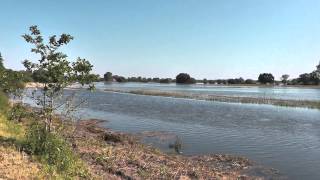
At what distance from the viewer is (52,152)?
14.5m

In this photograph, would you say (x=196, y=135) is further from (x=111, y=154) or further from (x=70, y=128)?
(x=111, y=154)

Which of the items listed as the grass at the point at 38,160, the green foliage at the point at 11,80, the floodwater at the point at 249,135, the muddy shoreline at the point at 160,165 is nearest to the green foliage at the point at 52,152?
the grass at the point at 38,160

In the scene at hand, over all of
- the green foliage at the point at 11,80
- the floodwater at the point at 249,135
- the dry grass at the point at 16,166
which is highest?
the green foliage at the point at 11,80

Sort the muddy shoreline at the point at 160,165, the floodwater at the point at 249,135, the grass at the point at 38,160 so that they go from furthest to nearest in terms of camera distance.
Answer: the floodwater at the point at 249,135
the muddy shoreline at the point at 160,165
the grass at the point at 38,160

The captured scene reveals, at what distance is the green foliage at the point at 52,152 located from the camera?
13.5 metres

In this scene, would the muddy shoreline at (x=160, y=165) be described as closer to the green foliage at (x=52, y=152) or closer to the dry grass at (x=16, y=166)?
the green foliage at (x=52, y=152)

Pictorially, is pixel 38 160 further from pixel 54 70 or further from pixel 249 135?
pixel 249 135

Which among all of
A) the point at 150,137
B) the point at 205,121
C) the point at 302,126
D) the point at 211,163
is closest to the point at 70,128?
the point at 150,137

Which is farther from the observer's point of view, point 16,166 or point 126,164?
point 126,164

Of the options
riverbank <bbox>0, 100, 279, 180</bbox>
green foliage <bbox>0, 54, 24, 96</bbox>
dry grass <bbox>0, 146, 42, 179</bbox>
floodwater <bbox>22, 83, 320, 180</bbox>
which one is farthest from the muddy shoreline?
green foliage <bbox>0, 54, 24, 96</bbox>

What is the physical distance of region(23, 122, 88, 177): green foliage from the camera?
13540 millimetres

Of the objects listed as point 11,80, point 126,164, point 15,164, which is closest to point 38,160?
point 15,164

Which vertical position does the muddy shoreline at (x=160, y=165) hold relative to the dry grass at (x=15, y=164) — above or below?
below

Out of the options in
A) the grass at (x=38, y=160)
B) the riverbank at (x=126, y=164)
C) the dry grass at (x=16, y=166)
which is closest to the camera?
the dry grass at (x=16, y=166)
